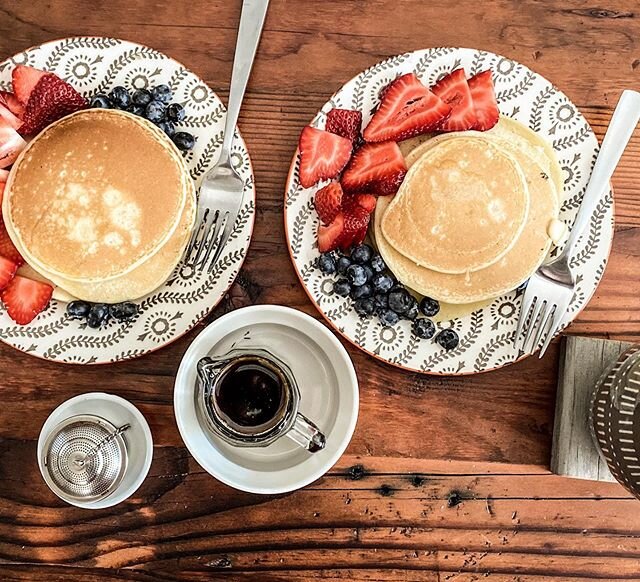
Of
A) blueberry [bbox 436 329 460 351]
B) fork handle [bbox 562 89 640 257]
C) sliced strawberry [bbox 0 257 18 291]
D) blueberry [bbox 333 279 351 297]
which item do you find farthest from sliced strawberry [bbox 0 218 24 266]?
fork handle [bbox 562 89 640 257]

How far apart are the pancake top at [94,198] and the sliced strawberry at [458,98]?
1.82 ft

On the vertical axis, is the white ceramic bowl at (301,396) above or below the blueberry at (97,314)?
below

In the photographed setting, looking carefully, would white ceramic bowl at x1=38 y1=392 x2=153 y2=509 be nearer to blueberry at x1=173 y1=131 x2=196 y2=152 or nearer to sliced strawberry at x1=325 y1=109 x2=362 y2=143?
blueberry at x1=173 y1=131 x2=196 y2=152

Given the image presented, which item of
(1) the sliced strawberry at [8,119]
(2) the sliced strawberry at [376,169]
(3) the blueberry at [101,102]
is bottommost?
(2) the sliced strawberry at [376,169]

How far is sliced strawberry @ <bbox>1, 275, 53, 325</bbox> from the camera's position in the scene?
1320mm

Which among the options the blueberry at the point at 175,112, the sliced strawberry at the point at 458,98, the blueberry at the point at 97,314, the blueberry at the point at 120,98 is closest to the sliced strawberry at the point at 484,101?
the sliced strawberry at the point at 458,98

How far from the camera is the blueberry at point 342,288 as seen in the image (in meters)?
1.35

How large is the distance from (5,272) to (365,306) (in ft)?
2.31

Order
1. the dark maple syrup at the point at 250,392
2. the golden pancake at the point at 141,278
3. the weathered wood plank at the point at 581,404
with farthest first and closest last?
the weathered wood plank at the point at 581,404
the golden pancake at the point at 141,278
the dark maple syrup at the point at 250,392

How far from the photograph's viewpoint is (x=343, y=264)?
135 centimetres

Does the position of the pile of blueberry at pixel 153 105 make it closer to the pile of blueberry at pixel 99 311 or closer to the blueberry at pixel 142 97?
the blueberry at pixel 142 97

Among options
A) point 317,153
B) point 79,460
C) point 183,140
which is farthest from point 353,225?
point 79,460

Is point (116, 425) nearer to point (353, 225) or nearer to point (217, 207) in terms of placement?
point (217, 207)

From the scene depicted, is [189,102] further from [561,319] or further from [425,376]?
[561,319]
